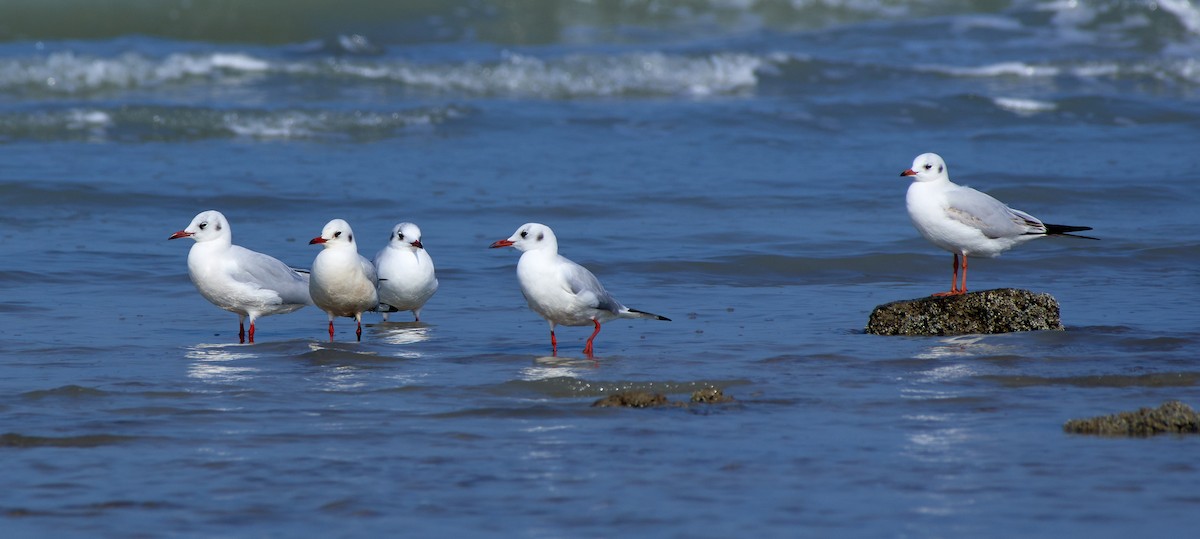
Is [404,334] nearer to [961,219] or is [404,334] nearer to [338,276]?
[338,276]

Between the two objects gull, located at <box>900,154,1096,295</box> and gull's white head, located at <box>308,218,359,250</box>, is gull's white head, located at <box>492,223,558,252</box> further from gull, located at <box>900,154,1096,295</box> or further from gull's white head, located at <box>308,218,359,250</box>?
gull, located at <box>900,154,1096,295</box>

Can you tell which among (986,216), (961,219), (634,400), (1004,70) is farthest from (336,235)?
(1004,70)

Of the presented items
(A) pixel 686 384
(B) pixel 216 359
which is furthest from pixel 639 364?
(B) pixel 216 359

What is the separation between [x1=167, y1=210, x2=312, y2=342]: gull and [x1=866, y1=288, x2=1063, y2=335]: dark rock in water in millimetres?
3238

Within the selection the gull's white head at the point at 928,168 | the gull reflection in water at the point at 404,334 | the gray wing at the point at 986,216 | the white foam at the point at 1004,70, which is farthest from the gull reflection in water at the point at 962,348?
the white foam at the point at 1004,70

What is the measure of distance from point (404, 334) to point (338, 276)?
50 centimetres

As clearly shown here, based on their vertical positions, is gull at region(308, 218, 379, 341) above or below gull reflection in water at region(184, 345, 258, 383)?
above

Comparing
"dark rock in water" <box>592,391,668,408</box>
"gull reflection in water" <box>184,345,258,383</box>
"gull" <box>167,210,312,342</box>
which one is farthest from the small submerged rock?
"gull" <box>167,210,312,342</box>

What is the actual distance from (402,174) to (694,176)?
2818 millimetres

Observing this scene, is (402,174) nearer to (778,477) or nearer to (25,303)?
(25,303)

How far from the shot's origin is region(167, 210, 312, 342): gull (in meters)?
7.74

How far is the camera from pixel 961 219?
307 inches

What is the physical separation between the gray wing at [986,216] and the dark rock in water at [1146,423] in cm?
268

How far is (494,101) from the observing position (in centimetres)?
1778
